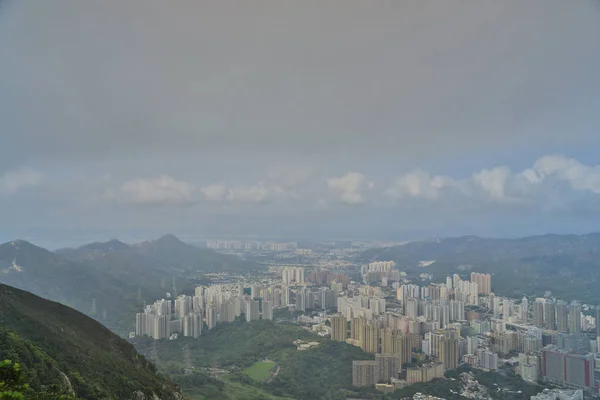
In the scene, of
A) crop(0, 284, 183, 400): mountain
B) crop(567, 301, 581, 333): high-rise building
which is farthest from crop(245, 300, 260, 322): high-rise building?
crop(567, 301, 581, 333): high-rise building

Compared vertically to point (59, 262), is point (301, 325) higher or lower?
lower

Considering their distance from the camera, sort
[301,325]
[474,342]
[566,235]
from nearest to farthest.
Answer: [474,342] < [301,325] < [566,235]

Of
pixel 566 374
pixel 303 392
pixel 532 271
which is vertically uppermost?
pixel 532 271

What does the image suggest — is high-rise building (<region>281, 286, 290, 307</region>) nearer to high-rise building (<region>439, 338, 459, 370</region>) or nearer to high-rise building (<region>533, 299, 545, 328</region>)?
high-rise building (<region>439, 338, 459, 370</region>)

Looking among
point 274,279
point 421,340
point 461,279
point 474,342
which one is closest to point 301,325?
point 274,279

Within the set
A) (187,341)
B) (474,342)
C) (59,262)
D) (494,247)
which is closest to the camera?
(474,342)

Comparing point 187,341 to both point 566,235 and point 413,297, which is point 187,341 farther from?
point 566,235
